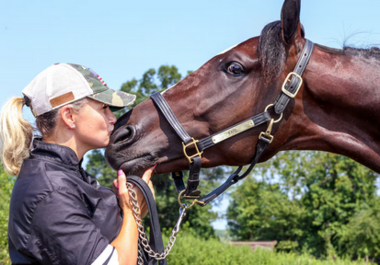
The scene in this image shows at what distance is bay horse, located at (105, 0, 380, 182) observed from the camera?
8.71 ft

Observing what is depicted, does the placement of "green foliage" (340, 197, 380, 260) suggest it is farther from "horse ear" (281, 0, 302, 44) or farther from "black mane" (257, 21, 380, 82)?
"horse ear" (281, 0, 302, 44)

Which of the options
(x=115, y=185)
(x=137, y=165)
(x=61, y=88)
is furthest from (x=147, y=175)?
(x=61, y=88)

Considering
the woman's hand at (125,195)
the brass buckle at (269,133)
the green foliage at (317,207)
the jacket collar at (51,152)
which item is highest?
the jacket collar at (51,152)

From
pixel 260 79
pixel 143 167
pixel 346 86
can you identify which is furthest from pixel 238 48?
pixel 143 167

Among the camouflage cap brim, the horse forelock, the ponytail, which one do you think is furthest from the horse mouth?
the horse forelock

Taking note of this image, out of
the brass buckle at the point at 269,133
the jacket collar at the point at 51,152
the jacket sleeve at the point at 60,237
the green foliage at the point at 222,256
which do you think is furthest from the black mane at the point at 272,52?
the green foliage at the point at 222,256

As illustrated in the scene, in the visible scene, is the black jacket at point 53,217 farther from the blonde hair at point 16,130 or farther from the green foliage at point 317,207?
the green foliage at point 317,207

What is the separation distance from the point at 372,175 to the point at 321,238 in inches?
212

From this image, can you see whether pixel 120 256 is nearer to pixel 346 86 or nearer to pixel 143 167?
pixel 143 167

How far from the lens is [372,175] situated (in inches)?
895

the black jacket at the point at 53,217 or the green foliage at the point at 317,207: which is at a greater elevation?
the black jacket at the point at 53,217

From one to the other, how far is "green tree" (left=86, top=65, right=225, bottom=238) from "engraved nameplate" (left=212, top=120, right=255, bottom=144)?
19.4 metres

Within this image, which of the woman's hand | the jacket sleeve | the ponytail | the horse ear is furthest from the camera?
the horse ear

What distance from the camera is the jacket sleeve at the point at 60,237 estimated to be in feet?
5.64
